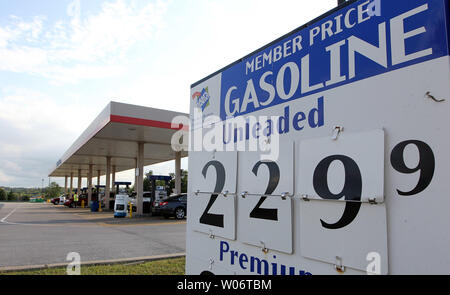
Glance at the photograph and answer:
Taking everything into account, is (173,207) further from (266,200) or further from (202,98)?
(266,200)

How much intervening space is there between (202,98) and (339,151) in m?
1.66

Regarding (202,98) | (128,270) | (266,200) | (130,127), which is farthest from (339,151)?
(130,127)

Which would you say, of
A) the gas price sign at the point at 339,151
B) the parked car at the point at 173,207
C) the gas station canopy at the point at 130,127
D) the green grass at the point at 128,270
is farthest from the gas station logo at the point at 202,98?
the parked car at the point at 173,207

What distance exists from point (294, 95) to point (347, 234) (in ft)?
3.09

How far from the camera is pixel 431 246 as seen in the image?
1.35 metres

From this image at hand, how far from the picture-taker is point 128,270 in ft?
18.3

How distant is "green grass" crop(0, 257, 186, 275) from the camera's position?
541cm

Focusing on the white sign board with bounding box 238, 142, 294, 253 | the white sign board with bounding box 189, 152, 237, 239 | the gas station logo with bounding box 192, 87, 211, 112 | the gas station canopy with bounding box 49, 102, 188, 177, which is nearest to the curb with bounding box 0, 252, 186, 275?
the white sign board with bounding box 189, 152, 237, 239

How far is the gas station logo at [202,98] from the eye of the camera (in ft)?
9.84

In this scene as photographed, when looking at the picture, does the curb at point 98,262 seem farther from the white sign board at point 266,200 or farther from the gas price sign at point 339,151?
the white sign board at point 266,200

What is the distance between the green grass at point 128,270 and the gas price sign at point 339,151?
10.3ft

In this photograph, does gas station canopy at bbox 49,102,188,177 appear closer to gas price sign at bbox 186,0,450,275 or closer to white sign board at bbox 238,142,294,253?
gas price sign at bbox 186,0,450,275

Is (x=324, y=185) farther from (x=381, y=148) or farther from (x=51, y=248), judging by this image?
(x=51, y=248)
